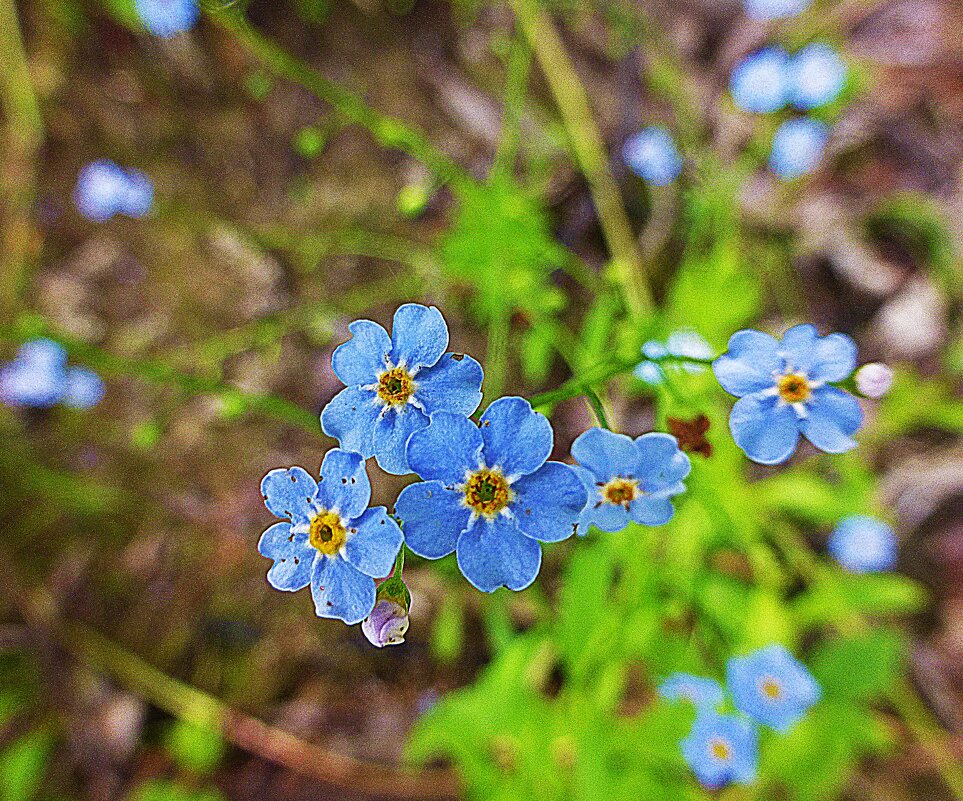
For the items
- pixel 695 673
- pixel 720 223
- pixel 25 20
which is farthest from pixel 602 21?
pixel 695 673

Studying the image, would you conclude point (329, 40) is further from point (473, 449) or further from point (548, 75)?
point (473, 449)

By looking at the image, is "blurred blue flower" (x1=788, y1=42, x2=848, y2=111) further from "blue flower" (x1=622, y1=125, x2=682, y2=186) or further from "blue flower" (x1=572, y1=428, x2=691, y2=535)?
"blue flower" (x1=572, y1=428, x2=691, y2=535)

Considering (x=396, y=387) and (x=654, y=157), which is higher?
(x=654, y=157)

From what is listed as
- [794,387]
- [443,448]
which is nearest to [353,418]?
[443,448]

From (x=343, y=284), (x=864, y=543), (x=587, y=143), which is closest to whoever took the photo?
(x=864, y=543)

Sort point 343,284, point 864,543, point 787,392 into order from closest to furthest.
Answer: point 787,392, point 864,543, point 343,284

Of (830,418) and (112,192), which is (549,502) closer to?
(830,418)

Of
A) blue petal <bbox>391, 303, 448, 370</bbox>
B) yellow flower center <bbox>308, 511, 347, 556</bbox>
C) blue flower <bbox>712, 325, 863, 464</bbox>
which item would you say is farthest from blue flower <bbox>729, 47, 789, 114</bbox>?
yellow flower center <bbox>308, 511, 347, 556</bbox>
